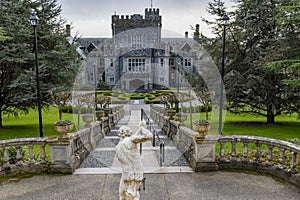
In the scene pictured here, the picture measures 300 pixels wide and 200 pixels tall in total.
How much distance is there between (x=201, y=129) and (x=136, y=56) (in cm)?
411

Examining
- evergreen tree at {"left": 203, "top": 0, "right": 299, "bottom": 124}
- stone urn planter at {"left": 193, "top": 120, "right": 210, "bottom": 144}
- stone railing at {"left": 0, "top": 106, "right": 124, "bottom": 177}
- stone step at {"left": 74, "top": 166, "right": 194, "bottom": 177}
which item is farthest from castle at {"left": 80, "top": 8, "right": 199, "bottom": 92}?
evergreen tree at {"left": 203, "top": 0, "right": 299, "bottom": 124}

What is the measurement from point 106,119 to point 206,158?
6207mm

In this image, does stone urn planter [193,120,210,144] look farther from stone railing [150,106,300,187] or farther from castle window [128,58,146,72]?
castle window [128,58,146,72]

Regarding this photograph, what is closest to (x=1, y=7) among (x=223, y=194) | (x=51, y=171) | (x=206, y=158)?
(x=51, y=171)

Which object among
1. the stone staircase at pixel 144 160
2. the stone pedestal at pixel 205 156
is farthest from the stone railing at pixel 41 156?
the stone pedestal at pixel 205 156

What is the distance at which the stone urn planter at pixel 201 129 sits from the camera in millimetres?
5461

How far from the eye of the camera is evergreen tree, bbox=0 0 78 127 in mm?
11117

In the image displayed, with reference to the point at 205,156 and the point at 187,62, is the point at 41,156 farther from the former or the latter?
the point at 187,62

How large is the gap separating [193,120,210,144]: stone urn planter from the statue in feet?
8.60

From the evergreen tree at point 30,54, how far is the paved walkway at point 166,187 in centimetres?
747

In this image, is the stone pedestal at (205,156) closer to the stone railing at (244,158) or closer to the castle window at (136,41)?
the stone railing at (244,158)

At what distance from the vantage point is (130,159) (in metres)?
3.13

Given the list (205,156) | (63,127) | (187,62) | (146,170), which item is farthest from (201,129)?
(187,62)

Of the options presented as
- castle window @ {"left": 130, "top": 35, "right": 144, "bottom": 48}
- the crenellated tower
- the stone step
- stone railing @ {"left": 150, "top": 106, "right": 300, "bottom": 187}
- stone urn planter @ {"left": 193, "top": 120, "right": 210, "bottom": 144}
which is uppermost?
the crenellated tower
